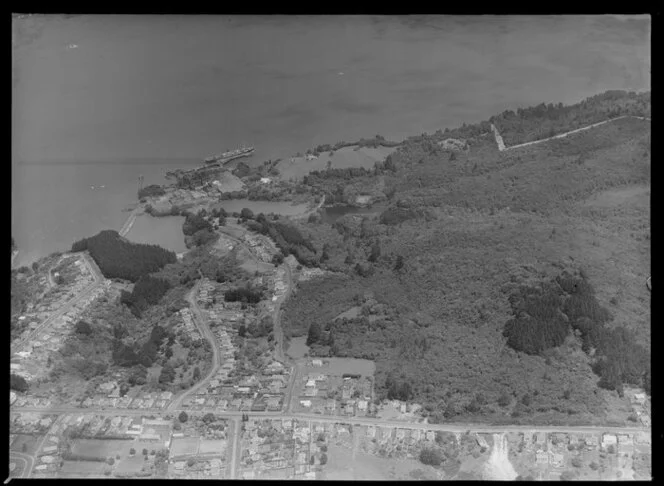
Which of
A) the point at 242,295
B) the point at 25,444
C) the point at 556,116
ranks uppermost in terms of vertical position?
the point at 556,116

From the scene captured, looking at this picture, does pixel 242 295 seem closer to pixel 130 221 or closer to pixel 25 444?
pixel 130 221

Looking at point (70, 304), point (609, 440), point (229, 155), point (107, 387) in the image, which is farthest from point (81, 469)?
point (609, 440)

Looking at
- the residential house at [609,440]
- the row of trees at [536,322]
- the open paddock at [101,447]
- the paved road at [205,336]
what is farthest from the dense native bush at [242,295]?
the residential house at [609,440]

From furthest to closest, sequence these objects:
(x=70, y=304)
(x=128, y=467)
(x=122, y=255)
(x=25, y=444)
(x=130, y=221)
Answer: (x=130, y=221), (x=122, y=255), (x=70, y=304), (x=25, y=444), (x=128, y=467)

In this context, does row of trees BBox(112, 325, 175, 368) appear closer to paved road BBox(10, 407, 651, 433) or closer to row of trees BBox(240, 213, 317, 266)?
paved road BBox(10, 407, 651, 433)

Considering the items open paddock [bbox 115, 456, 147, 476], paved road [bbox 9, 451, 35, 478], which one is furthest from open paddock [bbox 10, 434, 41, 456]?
open paddock [bbox 115, 456, 147, 476]

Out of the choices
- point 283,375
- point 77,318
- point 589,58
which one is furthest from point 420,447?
point 589,58
